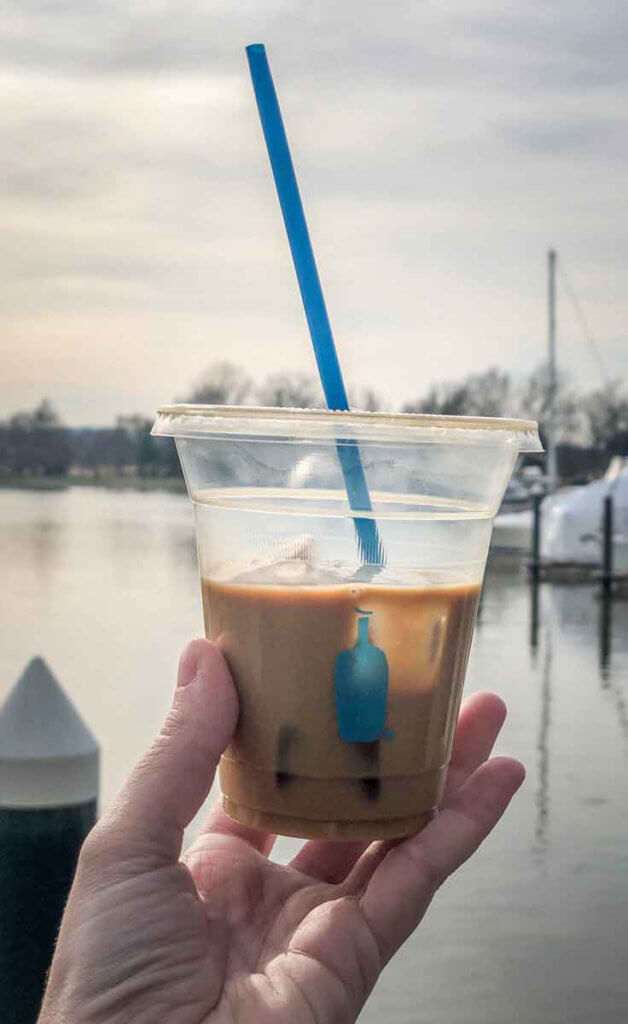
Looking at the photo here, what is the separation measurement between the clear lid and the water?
446cm

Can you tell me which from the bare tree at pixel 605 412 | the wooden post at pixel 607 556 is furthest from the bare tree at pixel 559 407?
the wooden post at pixel 607 556

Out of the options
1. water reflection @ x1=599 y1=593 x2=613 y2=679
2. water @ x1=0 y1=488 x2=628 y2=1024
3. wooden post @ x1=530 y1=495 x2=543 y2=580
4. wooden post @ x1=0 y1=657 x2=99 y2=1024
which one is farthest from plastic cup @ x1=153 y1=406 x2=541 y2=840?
wooden post @ x1=530 y1=495 x2=543 y2=580

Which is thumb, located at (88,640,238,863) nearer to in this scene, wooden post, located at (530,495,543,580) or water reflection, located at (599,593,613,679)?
water reflection, located at (599,593,613,679)

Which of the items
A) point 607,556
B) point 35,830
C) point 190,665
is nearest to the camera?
point 190,665

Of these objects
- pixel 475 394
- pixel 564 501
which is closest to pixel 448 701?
pixel 564 501

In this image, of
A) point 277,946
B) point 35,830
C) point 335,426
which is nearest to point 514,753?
point 35,830

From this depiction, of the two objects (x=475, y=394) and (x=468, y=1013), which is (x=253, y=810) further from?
(x=475, y=394)

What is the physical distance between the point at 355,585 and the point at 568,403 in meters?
62.8

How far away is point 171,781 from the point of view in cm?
214

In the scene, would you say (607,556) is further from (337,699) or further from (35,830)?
(337,699)

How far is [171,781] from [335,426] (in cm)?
61

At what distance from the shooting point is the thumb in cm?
214

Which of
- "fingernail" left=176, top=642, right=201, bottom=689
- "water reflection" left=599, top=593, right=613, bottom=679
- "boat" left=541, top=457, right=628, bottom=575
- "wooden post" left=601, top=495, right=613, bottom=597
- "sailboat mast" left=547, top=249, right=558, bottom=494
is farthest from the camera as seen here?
"sailboat mast" left=547, top=249, right=558, bottom=494

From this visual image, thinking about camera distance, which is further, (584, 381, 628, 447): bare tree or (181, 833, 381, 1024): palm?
(584, 381, 628, 447): bare tree
